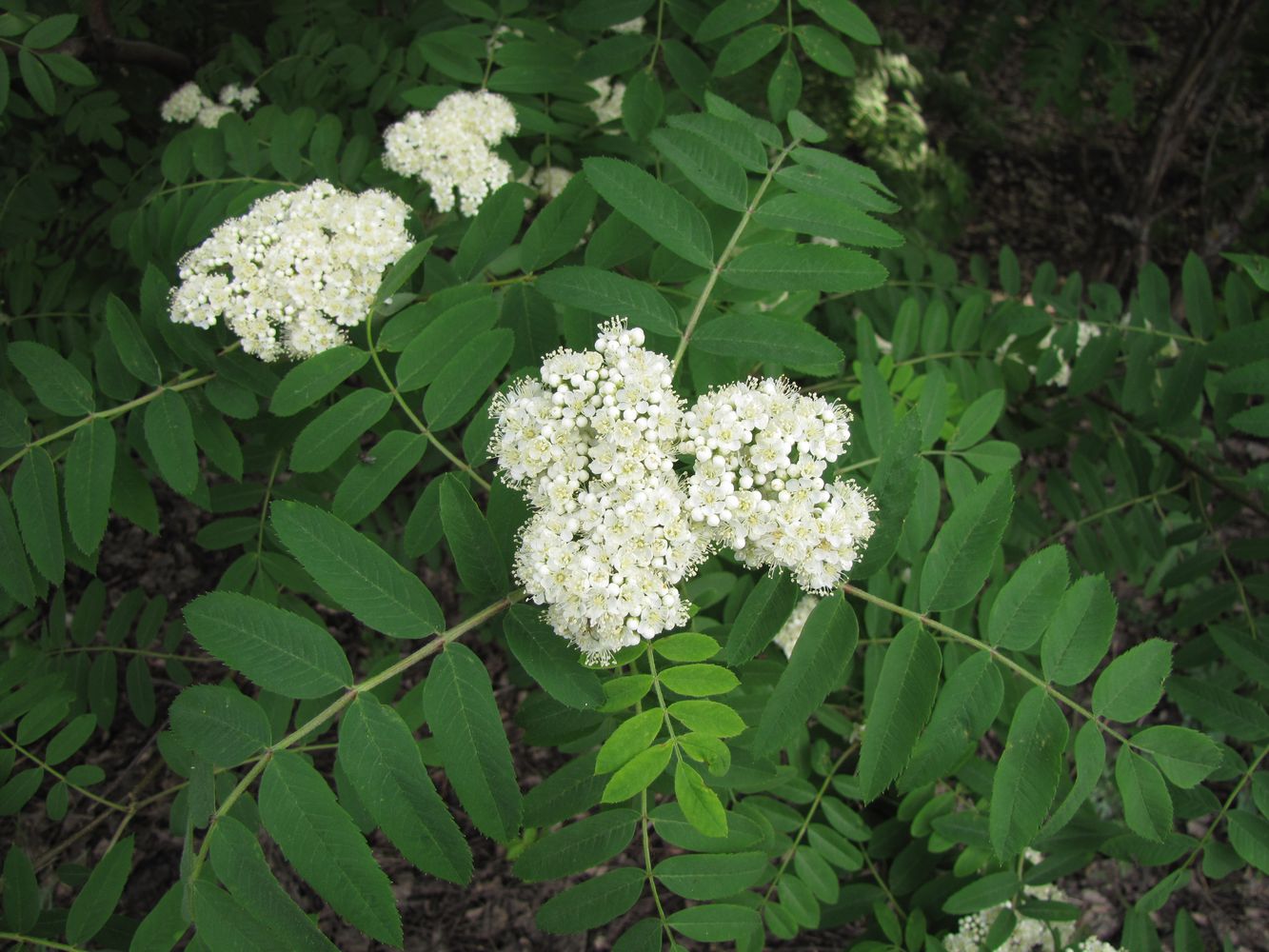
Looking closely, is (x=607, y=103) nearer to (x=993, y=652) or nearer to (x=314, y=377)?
(x=314, y=377)

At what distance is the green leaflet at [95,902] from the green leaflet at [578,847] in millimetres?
923

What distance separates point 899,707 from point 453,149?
2.20 m

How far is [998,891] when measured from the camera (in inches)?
104

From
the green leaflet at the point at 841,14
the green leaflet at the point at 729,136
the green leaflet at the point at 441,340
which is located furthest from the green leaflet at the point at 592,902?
the green leaflet at the point at 841,14

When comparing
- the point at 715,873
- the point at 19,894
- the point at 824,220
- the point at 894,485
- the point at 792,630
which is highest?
the point at 824,220

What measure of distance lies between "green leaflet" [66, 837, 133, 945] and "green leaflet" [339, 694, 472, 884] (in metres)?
0.73

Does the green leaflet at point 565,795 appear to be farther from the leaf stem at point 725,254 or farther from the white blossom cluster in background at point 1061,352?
the white blossom cluster in background at point 1061,352

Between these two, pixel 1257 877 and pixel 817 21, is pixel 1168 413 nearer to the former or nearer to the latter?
pixel 817 21

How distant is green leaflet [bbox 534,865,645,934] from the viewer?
1.99m

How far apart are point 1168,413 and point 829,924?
2091 mm

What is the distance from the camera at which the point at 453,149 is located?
111 inches

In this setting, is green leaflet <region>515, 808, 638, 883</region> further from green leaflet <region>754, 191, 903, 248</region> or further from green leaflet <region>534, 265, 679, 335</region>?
green leaflet <region>754, 191, 903, 248</region>

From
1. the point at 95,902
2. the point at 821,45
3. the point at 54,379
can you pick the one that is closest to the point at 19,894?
the point at 95,902

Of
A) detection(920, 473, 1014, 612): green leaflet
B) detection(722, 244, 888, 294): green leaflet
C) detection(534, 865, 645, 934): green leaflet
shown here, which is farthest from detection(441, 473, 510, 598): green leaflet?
detection(920, 473, 1014, 612): green leaflet
